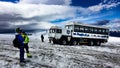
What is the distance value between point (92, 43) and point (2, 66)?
26268 mm

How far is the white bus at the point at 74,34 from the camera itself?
31219mm

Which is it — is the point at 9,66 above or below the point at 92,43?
above

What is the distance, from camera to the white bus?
102ft

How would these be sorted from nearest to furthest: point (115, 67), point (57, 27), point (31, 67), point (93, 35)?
point (31, 67), point (115, 67), point (57, 27), point (93, 35)

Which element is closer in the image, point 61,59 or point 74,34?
point 61,59

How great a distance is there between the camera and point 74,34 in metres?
31.7

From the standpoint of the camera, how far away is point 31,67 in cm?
1005

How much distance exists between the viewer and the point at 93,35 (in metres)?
34.6

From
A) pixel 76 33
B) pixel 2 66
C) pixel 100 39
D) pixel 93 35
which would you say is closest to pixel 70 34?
pixel 76 33

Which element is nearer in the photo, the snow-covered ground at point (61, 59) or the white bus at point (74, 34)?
the snow-covered ground at point (61, 59)

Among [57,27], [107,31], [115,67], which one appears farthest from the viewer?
[107,31]

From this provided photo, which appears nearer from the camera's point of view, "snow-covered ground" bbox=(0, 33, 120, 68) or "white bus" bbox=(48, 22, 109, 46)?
"snow-covered ground" bbox=(0, 33, 120, 68)

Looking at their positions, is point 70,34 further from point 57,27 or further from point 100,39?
point 100,39

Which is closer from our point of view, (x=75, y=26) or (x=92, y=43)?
(x=75, y=26)
